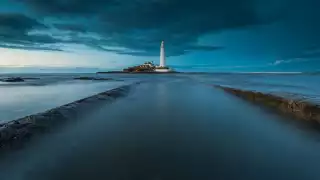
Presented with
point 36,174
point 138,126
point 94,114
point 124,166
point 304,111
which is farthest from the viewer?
point 94,114

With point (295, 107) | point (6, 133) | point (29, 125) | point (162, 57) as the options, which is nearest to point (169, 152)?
point (6, 133)

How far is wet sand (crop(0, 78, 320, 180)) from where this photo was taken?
507 centimetres

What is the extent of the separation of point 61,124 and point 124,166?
16.8 ft

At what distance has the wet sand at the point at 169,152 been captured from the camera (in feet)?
16.6

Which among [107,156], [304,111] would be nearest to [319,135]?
[304,111]

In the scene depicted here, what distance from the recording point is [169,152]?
6418 millimetres

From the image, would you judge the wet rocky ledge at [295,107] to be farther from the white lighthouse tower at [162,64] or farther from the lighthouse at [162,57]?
the white lighthouse tower at [162,64]

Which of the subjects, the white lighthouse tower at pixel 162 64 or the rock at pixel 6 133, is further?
the white lighthouse tower at pixel 162 64

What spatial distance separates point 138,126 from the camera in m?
9.59

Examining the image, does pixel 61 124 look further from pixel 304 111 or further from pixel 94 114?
pixel 304 111

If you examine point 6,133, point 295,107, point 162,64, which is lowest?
point 295,107

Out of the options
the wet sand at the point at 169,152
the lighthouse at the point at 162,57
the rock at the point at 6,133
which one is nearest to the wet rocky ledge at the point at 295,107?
the wet sand at the point at 169,152

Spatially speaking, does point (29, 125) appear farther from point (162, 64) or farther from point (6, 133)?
point (162, 64)

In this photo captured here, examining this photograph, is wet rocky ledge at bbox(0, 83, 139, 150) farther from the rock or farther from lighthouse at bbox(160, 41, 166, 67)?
lighthouse at bbox(160, 41, 166, 67)
